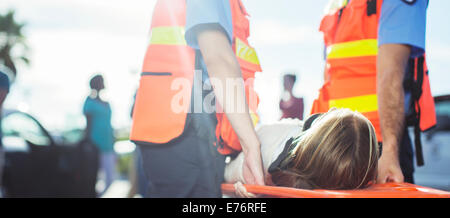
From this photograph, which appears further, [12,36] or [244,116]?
[12,36]

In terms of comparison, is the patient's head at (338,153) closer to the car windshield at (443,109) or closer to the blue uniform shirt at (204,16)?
the blue uniform shirt at (204,16)

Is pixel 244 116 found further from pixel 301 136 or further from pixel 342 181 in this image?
pixel 342 181

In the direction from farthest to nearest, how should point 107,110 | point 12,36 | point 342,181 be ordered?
point 12,36 < point 107,110 < point 342,181

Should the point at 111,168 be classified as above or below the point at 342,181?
below

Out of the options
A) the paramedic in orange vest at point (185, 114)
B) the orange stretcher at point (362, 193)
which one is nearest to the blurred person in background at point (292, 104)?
the paramedic in orange vest at point (185, 114)

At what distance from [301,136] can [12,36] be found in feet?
96.0

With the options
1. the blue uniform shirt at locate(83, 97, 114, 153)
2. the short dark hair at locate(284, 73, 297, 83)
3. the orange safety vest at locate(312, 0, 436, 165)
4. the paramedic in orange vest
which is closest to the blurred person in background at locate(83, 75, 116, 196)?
the blue uniform shirt at locate(83, 97, 114, 153)

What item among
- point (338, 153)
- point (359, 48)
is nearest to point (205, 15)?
point (338, 153)

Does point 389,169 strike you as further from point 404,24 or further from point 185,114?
point 185,114

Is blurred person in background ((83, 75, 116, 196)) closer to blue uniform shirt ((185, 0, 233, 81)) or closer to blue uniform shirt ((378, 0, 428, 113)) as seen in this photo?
blue uniform shirt ((185, 0, 233, 81))

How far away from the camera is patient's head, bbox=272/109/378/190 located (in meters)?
1.06

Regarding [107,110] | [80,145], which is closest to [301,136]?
[80,145]

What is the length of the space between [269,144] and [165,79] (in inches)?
16.1

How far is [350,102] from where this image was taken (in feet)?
4.97
